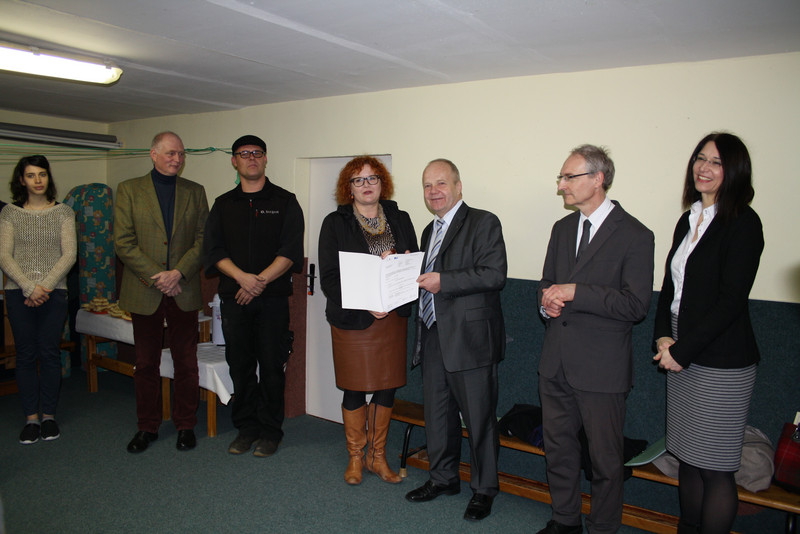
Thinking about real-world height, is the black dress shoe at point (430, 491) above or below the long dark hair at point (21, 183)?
below

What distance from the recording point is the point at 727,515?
7.14 feet

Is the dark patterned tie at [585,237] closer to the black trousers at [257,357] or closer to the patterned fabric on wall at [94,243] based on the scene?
the black trousers at [257,357]

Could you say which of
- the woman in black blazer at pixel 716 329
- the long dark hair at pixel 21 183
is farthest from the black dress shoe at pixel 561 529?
the long dark hair at pixel 21 183

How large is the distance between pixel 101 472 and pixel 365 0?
114 inches

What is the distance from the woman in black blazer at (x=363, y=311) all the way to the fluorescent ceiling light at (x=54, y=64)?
153cm

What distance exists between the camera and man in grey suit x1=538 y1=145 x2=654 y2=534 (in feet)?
7.62

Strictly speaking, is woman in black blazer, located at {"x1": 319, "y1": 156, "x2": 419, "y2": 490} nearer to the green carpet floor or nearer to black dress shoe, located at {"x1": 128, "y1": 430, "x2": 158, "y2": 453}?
the green carpet floor

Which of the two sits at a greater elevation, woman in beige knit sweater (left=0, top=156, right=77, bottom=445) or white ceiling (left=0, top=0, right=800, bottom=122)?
white ceiling (left=0, top=0, right=800, bottom=122)

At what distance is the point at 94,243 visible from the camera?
5230mm

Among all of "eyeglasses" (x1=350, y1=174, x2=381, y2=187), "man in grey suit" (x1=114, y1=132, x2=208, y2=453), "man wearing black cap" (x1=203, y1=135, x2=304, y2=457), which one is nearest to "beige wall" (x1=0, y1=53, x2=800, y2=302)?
"eyeglasses" (x1=350, y1=174, x2=381, y2=187)

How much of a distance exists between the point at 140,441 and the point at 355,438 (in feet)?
4.74

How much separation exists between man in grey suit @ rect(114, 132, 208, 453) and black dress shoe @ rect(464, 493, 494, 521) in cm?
185

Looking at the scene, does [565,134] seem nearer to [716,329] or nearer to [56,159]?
[716,329]

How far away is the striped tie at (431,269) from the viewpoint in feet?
9.28
